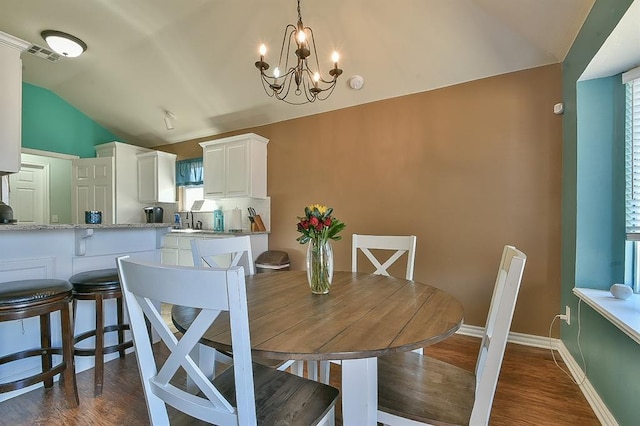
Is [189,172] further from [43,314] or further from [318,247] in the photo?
[318,247]

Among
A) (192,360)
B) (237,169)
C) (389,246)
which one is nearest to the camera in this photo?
(192,360)

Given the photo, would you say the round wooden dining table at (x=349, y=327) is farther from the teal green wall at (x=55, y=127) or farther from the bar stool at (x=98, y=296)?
the teal green wall at (x=55, y=127)

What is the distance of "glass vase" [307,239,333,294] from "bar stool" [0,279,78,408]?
142 centimetres

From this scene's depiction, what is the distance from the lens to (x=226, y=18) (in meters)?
2.85

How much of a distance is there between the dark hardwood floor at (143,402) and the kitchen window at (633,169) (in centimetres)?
81

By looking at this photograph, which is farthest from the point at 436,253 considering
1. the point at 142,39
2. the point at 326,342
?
the point at 142,39

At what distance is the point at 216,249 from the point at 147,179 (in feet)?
12.8

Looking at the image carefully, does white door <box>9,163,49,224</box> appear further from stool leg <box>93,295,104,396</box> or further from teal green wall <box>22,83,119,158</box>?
stool leg <box>93,295,104,396</box>

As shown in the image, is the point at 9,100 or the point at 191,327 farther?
the point at 9,100

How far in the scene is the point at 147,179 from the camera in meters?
4.88

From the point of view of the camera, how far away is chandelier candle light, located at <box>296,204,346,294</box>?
1348 millimetres

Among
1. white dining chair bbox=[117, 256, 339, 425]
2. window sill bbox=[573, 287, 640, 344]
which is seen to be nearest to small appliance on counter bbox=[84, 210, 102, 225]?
white dining chair bbox=[117, 256, 339, 425]

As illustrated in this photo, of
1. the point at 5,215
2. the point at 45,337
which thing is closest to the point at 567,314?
the point at 45,337

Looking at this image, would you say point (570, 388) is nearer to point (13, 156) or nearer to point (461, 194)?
point (461, 194)
